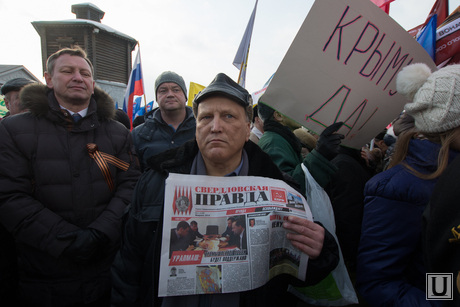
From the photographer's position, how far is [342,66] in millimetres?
1581

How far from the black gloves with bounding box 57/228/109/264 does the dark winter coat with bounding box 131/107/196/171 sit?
4.26 ft

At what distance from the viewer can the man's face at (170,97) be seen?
10.3ft

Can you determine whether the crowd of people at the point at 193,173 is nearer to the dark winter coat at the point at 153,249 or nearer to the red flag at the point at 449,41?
the dark winter coat at the point at 153,249

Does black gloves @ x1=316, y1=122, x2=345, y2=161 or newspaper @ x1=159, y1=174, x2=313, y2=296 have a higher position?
black gloves @ x1=316, y1=122, x2=345, y2=161

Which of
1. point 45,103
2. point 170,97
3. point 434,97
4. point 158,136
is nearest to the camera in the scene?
point 434,97

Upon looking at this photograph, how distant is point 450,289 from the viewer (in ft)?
2.67

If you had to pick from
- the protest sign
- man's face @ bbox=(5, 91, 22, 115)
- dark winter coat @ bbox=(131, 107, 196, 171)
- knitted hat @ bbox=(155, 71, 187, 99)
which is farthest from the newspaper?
man's face @ bbox=(5, 91, 22, 115)

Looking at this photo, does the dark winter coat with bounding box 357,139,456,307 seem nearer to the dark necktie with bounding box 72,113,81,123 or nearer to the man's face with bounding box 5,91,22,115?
the dark necktie with bounding box 72,113,81,123

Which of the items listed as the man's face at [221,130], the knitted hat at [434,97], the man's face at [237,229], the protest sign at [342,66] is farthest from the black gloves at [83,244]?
the knitted hat at [434,97]

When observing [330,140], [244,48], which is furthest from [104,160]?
[244,48]

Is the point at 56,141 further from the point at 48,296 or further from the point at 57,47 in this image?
the point at 57,47

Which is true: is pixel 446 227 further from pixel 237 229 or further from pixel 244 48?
pixel 244 48

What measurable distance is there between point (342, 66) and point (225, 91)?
2.60 ft

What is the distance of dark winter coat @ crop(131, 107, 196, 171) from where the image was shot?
2.95 m
